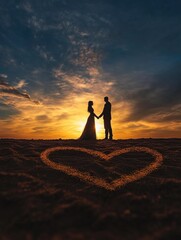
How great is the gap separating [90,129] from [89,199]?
9435mm

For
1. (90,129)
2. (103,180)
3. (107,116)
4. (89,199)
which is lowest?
(89,199)

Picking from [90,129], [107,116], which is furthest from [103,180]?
[107,116]

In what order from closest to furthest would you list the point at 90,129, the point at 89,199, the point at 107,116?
1. the point at 89,199
2. the point at 90,129
3. the point at 107,116

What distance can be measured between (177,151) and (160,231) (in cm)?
507

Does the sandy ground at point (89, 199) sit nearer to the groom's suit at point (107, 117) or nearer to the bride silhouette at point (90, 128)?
the bride silhouette at point (90, 128)

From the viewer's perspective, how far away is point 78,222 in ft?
10.9

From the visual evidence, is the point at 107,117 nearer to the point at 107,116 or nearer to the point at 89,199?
the point at 107,116

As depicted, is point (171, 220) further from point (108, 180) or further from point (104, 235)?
point (108, 180)

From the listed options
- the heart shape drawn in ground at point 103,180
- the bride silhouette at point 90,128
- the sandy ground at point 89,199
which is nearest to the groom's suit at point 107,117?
the bride silhouette at point 90,128

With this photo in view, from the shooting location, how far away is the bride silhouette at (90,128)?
13.2 m

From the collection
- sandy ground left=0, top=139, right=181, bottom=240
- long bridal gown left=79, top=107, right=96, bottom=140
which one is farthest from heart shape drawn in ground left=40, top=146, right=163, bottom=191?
long bridal gown left=79, top=107, right=96, bottom=140

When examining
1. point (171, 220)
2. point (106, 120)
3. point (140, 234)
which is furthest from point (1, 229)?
point (106, 120)

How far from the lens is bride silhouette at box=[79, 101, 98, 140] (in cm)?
1323

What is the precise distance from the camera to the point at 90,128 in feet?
44.0
